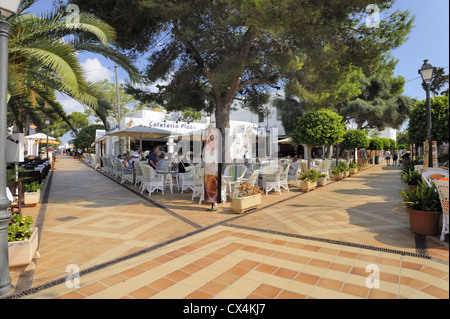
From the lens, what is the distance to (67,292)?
2451 millimetres

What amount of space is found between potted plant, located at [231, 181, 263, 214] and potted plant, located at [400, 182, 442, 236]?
9.13ft

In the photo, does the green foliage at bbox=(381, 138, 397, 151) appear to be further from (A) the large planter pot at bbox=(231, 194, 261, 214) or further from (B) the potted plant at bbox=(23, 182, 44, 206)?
(B) the potted plant at bbox=(23, 182, 44, 206)

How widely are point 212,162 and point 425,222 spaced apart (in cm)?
383

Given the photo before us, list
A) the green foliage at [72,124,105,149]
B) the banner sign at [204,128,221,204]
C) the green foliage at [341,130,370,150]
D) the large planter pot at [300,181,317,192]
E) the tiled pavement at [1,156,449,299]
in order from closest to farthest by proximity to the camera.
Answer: the tiled pavement at [1,156,449,299], the banner sign at [204,128,221,204], the large planter pot at [300,181,317,192], the green foliage at [341,130,370,150], the green foliage at [72,124,105,149]

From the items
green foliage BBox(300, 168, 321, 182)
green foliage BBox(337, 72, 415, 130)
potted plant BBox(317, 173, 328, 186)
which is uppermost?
green foliage BBox(337, 72, 415, 130)

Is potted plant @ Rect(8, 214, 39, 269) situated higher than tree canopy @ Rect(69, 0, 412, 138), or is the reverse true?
tree canopy @ Rect(69, 0, 412, 138)

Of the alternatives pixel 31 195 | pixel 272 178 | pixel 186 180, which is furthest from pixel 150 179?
pixel 272 178

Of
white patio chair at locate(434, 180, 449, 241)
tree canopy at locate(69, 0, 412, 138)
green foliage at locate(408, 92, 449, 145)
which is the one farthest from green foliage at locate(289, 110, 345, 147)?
white patio chair at locate(434, 180, 449, 241)

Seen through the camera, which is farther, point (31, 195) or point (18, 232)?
point (31, 195)

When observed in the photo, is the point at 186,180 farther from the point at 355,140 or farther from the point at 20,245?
the point at 355,140

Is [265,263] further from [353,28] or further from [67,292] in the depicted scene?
[353,28]

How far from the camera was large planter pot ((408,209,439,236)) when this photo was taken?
3826 millimetres

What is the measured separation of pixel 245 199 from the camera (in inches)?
220
